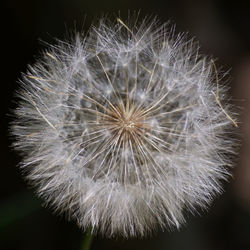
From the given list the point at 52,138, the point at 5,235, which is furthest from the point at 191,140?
the point at 5,235

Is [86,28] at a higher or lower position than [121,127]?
higher

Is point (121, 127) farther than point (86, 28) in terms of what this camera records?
No

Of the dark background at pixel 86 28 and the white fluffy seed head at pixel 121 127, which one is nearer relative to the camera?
the white fluffy seed head at pixel 121 127

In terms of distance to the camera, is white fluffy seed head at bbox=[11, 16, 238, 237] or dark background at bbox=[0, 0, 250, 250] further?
dark background at bbox=[0, 0, 250, 250]
